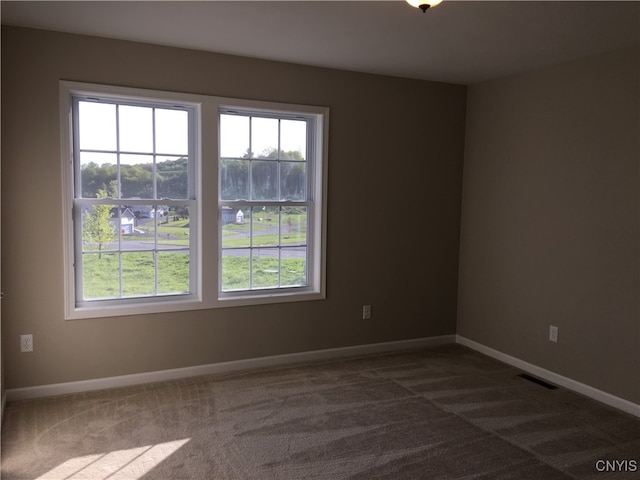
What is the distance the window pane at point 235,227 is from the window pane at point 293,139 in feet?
1.86

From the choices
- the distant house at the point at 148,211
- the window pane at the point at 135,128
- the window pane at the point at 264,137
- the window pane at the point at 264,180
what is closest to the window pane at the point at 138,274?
the distant house at the point at 148,211

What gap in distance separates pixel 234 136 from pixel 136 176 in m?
0.79

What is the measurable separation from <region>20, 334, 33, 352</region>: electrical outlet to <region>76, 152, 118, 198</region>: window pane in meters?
0.99

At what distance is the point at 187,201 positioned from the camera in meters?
3.91

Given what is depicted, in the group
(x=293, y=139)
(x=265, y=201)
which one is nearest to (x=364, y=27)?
(x=293, y=139)

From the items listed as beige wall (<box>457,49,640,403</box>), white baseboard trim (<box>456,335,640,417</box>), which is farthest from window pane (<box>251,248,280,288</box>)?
white baseboard trim (<box>456,335,640,417</box>)

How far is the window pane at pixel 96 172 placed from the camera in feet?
11.8

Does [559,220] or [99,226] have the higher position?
[559,220]

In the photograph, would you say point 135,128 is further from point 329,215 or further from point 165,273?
point 329,215

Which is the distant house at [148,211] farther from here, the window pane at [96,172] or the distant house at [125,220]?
the window pane at [96,172]

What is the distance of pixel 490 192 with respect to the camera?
4.58 metres

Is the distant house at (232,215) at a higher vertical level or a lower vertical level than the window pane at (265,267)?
higher

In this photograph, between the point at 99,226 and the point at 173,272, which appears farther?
the point at 173,272

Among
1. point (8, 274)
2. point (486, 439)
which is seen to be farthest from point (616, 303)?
point (8, 274)
